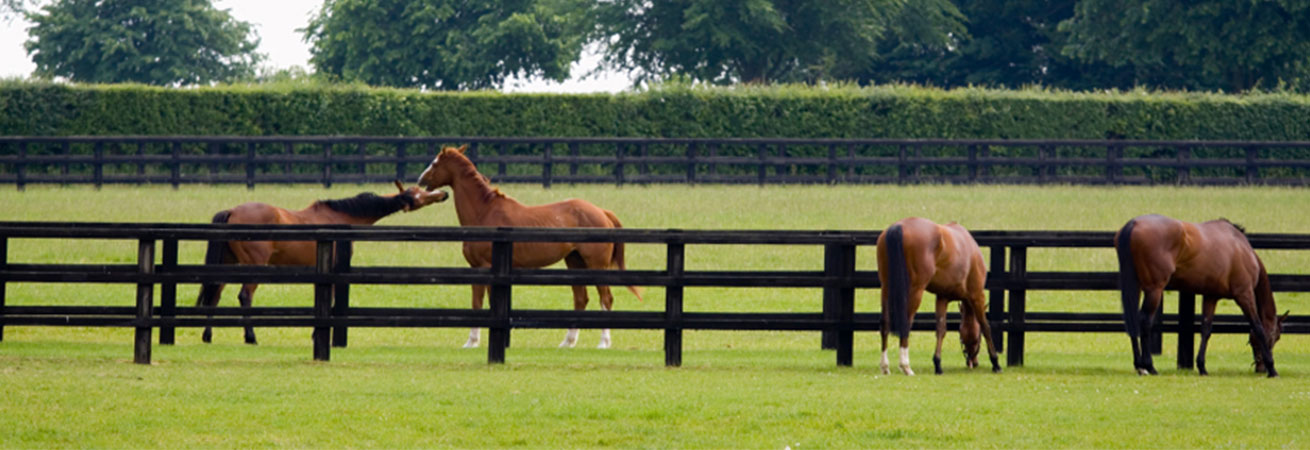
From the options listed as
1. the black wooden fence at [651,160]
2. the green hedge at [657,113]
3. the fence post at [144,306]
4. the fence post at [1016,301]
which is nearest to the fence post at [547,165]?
the black wooden fence at [651,160]

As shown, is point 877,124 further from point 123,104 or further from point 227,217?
point 227,217

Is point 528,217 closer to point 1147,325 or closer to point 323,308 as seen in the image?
point 323,308

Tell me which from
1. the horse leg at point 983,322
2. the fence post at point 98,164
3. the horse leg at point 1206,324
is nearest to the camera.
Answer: the horse leg at point 983,322

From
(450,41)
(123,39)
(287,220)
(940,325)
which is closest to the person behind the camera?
(940,325)

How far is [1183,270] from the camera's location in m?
12.2

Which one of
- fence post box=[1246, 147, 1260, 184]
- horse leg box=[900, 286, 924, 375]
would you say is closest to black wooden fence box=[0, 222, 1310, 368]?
horse leg box=[900, 286, 924, 375]

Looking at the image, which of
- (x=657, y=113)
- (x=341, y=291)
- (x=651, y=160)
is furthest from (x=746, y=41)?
(x=341, y=291)

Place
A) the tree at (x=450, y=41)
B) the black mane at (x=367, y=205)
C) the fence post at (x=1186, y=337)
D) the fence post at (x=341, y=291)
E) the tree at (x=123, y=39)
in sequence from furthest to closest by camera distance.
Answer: the tree at (x=123, y=39)
the tree at (x=450, y=41)
the black mane at (x=367, y=205)
the fence post at (x=1186, y=337)
the fence post at (x=341, y=291)

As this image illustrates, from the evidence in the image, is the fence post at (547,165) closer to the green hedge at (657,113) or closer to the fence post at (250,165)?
the green hedge at (657,113)

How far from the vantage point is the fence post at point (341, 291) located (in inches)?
491

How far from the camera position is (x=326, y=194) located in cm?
2778

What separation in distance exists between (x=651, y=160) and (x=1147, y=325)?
18.5 m

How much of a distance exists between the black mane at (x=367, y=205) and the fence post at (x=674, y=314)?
470 centimetres

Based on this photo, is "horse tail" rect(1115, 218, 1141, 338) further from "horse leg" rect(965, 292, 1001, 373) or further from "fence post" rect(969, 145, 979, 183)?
"fence post" rect(969, 145, 979, 183)
